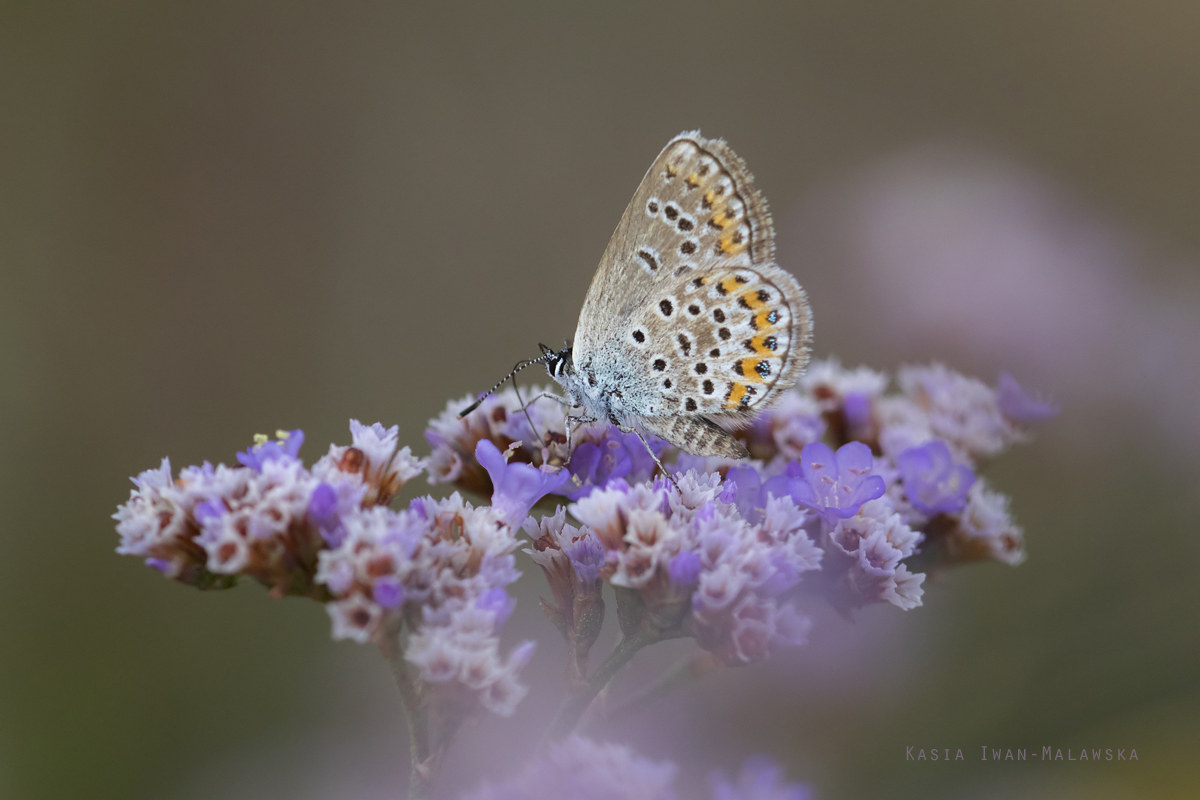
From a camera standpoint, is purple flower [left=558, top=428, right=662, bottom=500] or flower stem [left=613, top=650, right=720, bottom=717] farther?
purple flower [left=558, top=428, right=662, bottom=500]

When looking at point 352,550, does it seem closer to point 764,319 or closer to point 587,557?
point 587,557

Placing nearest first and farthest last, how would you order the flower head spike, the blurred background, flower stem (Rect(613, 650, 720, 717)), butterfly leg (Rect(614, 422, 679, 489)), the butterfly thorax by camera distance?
the flower head spike < flower stem (Rect(613, 650, 720, 717)) < butterfly leg (Rect(614, 422, 679, 489)) < the butterfly thorax < the blurred background

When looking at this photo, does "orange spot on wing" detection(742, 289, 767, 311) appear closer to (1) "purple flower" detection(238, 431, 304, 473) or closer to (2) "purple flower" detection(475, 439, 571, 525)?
(2) "purple flower" detection(475, 439, 571, 525)

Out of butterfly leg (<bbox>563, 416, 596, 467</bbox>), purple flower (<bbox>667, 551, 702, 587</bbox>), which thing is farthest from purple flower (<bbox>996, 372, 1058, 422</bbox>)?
purple flower (<bbox>667, 551, 702, 587</bbox>)

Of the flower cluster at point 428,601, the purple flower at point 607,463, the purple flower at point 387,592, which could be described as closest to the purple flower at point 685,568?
the flower cluster at point 428,601

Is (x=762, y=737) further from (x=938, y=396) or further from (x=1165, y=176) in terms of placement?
(x=1165, y=176)

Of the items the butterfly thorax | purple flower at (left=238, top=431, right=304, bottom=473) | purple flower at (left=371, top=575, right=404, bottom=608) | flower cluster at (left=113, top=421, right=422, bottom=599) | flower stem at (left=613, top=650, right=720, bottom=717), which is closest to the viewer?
purple flower at (left=371, top=575, right=404, bottom=608)

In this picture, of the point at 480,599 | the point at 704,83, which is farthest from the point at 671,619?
the point at 704,83
